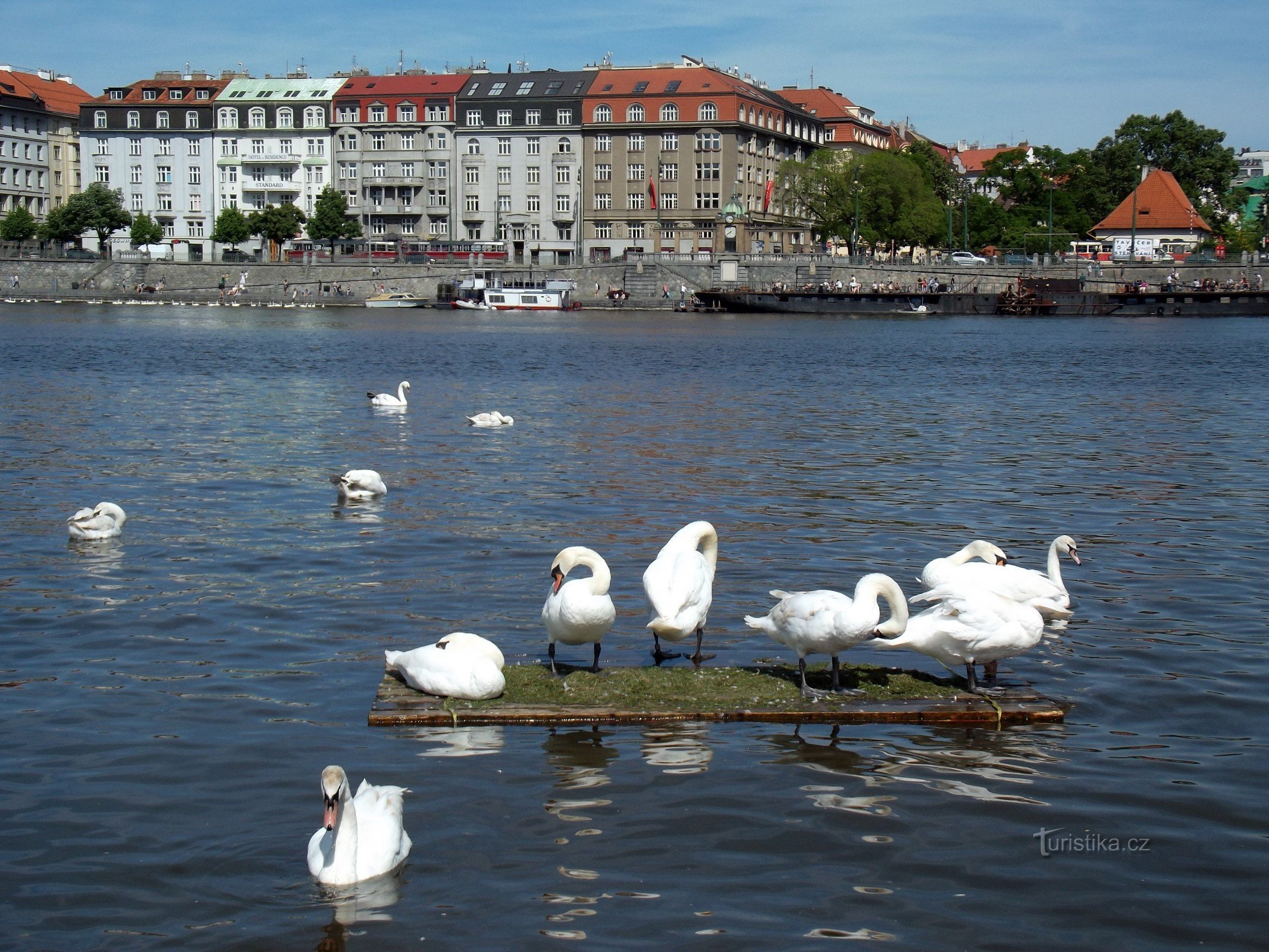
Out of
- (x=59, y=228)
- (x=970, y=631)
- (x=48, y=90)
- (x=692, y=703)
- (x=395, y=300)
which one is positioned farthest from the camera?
(x=48, y=90)

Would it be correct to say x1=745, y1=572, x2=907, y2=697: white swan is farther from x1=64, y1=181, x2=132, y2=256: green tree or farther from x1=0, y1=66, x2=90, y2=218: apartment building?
x1=0, y1=66, x2=90, y2=218: apartment building

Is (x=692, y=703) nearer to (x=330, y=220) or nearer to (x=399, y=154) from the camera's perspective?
(x=330, y=220)

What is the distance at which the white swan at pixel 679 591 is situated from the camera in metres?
9.72

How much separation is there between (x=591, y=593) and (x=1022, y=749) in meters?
2.97

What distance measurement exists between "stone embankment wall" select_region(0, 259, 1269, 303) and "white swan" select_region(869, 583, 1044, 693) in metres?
97.5

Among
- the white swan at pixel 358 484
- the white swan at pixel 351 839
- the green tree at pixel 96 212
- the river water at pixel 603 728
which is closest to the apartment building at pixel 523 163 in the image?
the green tree at pixel 96 212

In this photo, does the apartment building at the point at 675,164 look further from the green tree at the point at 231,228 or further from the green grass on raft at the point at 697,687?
the green grass on raft at the point at 697,687

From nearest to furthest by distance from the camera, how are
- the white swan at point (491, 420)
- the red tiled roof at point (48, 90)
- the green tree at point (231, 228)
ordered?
1. the white swan at point (491, 420)
2. the green tree at point (231, 228)
3. the red tiled roof at point (48, 90)

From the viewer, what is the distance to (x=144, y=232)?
113 metres

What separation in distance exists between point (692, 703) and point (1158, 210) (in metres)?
124

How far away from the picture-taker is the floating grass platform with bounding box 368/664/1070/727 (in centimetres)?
889

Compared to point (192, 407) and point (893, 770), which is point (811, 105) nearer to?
point (192, 407)

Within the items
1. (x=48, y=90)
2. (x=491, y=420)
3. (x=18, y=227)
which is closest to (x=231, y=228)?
(x=18, y=227)

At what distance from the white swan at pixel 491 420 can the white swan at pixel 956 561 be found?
637 inches
